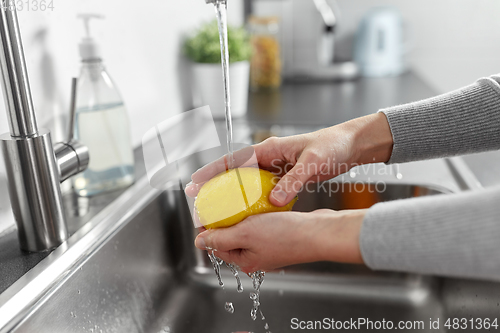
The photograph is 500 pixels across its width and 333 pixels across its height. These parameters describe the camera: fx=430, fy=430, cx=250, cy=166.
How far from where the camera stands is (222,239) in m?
0.54

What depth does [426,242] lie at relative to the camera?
0.45 metres

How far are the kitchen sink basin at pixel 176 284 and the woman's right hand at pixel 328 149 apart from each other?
0.15 meters

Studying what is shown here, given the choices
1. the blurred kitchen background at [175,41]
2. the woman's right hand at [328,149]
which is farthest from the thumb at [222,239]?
the blurred kitchen background at [175,41]

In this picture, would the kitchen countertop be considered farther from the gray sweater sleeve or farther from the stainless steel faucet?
the gray sweater sleeve

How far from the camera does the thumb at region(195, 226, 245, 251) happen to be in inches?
21.1

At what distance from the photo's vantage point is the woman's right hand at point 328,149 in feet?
2.17

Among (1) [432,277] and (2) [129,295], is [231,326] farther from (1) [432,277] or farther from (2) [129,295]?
(1) [432,277]

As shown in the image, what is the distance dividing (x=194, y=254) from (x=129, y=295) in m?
0.19

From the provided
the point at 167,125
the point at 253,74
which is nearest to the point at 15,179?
the point at 167,125

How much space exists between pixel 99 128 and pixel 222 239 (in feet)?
1.22

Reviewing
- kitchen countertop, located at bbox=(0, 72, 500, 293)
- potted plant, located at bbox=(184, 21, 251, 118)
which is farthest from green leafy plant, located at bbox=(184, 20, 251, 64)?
kitchen countertop, located at bbox=(0, 72, 500, 293)

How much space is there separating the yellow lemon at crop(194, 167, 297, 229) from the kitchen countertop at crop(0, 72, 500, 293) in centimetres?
24

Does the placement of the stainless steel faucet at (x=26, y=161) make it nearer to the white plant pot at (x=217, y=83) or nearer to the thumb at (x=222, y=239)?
the thumb at (x=222, y=239)

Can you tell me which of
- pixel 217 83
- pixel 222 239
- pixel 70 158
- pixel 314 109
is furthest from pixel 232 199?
pixel 314 109
